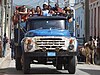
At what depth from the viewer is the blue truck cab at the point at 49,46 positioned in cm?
1900

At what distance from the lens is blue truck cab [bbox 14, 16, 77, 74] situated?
1900 centimetres

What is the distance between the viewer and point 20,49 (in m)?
21.0

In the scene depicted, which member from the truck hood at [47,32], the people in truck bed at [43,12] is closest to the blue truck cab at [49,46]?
the truck hood at [47,32]

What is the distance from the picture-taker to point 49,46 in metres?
19.1

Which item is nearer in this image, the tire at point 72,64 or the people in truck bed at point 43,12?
the tire at point 72,64

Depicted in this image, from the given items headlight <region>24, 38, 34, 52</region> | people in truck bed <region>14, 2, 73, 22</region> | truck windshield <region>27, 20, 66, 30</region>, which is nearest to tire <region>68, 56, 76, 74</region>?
truck windshield <region>27, 20, 66, 30</region>

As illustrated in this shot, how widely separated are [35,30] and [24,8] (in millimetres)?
1880

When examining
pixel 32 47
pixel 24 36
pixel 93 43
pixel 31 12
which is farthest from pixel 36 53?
pixel 93 43

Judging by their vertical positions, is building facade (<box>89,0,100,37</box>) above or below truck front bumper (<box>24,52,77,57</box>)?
above

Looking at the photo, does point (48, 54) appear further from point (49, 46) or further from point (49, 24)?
point (49, 24)

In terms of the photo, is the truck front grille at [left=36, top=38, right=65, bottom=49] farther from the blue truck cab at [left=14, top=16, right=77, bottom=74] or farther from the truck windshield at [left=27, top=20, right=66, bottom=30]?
the truck windshield at [left=27, top=20, right=66, bottom=30]

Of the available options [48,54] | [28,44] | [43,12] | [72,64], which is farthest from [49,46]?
[43,12]

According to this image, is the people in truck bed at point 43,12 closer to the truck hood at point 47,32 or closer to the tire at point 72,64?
the truck hood at point 47,32

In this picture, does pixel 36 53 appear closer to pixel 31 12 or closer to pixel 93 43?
pixel 31 12
